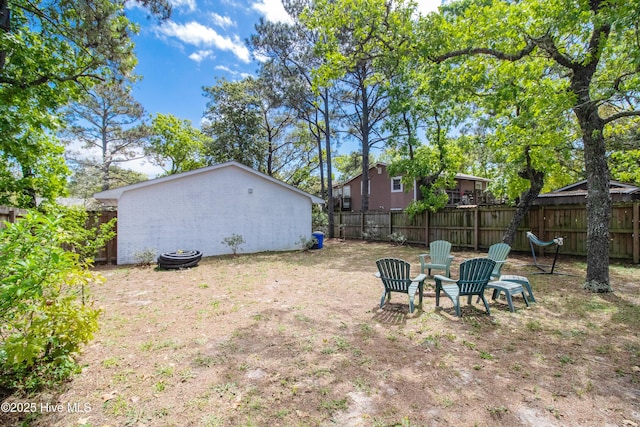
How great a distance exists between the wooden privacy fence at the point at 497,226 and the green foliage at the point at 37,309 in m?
13.2

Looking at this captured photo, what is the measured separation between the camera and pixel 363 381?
2.82 m

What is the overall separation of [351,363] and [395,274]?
210cm

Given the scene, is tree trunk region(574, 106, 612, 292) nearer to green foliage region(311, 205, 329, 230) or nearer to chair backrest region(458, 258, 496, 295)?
chair backrest region(458, 258, 496, 295)

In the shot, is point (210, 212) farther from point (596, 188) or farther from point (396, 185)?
point (396, 185)

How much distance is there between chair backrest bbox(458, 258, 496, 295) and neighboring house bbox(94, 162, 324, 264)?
9.82 meters

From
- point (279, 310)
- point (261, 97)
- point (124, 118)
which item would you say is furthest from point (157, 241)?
point (124, 118)

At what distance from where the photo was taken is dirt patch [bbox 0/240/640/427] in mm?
2354

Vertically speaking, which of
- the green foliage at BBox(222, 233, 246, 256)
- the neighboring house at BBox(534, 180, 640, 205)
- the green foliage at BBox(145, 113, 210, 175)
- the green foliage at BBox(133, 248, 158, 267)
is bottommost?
the green foliage at BBox(133, 248, 158, 267)

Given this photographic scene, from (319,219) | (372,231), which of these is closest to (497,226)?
(372,231)

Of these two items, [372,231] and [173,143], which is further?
[173,143]

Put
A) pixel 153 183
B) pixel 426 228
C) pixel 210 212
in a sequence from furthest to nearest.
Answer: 1. pixel 426 228
2. pixel 210 212
3. pixel 153 183

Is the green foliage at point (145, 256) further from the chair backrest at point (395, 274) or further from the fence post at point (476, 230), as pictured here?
the fence post at point (476, 230)

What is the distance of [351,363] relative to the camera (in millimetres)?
3176

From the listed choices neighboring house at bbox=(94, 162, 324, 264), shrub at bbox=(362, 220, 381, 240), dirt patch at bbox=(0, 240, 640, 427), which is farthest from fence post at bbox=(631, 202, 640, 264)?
neighboring house at bbox=(94, 162, 324, 264)
